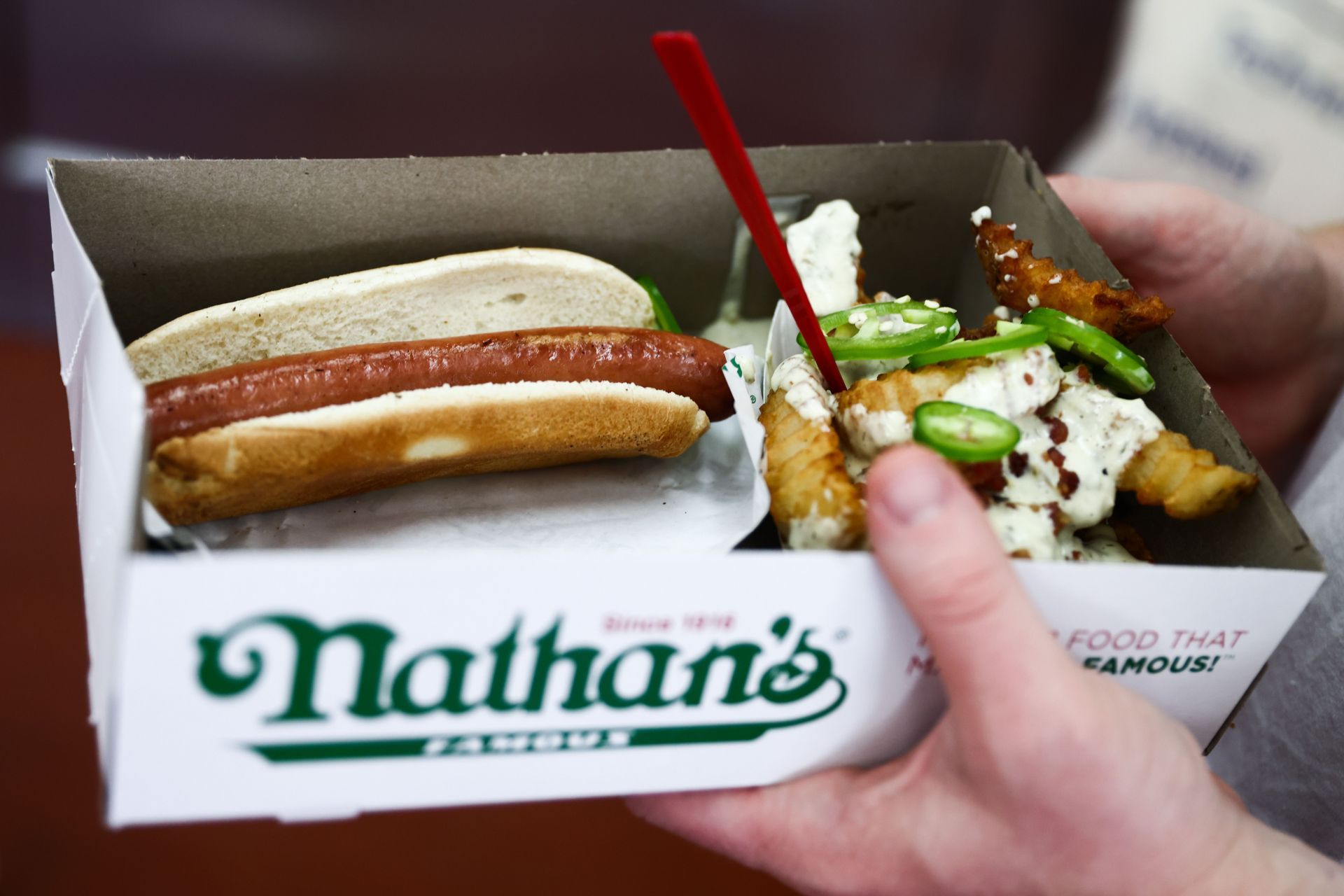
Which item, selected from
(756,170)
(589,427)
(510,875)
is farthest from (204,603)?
(510,875)

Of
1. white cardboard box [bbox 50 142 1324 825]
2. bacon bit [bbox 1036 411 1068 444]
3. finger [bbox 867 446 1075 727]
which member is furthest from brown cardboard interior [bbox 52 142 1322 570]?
finger [bbox 867 446 1075 727]

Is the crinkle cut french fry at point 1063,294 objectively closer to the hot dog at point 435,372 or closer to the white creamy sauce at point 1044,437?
the white creamy sauce at point 1044,437

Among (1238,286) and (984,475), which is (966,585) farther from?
(1238,286)

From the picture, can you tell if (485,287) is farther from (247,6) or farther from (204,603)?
(247,6)

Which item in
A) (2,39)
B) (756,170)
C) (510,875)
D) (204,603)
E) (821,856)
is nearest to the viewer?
(204,603)

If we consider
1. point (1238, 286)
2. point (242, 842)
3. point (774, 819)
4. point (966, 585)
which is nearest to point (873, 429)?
point (966, 585)

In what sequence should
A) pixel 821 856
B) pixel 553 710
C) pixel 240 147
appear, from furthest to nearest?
1. pixel 240 147
2. pixel 821 856
3. pixel 553 710
